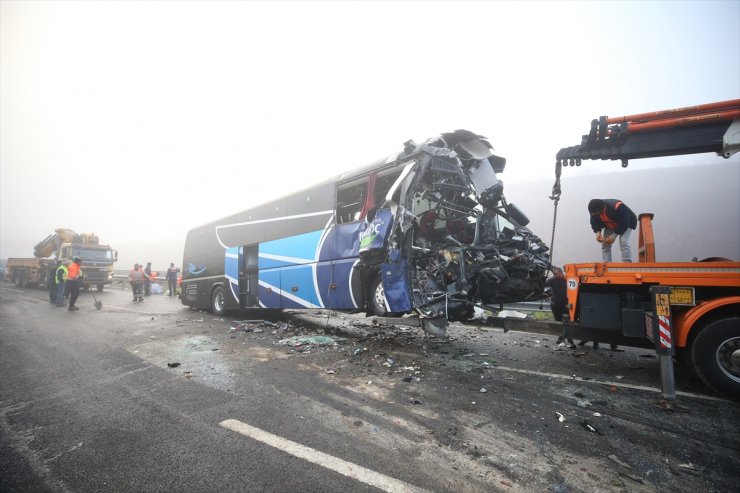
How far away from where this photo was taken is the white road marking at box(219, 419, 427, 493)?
81.7 inches

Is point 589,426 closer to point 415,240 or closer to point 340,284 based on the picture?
point 415,240

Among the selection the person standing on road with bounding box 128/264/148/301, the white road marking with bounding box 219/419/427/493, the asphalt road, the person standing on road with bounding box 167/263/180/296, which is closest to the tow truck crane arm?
the asphalt road

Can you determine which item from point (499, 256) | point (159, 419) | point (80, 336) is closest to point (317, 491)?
point (159, 419)

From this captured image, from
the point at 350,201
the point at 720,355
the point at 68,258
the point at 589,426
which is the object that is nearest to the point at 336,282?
the point at 350,201

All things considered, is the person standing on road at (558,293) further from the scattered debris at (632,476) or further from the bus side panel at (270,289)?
the bus side panel at (270,289)

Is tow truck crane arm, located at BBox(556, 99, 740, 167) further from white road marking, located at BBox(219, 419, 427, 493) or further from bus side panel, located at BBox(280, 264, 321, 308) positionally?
bus side panel, located at BBox(280, 264, 321, 308)

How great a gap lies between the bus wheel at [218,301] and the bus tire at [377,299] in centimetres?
633

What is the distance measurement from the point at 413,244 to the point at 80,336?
718 cm

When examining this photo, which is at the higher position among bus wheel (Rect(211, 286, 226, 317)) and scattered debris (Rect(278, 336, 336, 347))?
bus wheel (Rect(211, 286, 226, 317))

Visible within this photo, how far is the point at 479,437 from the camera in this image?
272cm

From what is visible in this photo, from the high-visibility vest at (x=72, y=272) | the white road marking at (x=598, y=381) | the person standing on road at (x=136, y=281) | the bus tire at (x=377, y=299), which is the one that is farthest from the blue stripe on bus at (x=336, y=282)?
the person standing on road at (x=136, y=281)

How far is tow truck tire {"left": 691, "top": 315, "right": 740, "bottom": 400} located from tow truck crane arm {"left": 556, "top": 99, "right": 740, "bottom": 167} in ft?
7.56

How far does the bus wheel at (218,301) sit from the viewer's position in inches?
410

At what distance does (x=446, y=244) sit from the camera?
18.7 ft
